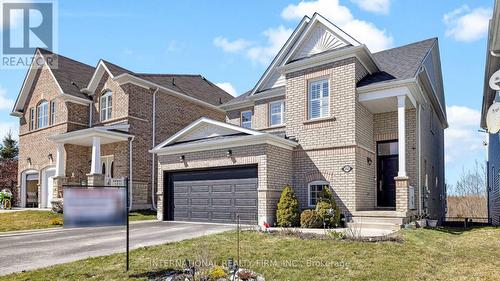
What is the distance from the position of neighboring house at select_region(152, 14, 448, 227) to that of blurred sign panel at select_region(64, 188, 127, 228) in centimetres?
729

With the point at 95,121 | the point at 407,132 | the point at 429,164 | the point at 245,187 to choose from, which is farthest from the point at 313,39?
the point at 95,121

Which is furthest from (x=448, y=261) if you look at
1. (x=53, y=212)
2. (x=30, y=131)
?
(x=30, y=131)

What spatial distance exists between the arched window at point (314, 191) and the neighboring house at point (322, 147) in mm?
41

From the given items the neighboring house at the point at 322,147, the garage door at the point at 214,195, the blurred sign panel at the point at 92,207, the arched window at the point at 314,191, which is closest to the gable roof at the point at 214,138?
the neighboring house at the point at 322,147

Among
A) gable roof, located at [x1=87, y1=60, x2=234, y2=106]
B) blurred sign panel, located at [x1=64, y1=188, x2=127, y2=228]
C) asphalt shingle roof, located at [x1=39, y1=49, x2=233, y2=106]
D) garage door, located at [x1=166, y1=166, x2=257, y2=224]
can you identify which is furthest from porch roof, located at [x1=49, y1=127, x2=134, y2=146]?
blurred sign panel, located at [x1=64, y1=188, x2=127, y2=228]

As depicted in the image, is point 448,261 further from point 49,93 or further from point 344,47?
point 49,93

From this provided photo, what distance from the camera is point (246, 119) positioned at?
20.3 m

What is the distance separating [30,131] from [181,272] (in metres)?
23.5

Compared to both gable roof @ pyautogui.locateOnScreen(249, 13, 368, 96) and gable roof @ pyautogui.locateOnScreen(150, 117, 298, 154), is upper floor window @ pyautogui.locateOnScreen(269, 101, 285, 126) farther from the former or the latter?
gable roof @ pyautogui.locateOnScreen(150, 117, 298, 154)

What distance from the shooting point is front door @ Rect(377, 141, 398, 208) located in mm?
15680

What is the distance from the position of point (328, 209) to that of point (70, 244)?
7880 mm

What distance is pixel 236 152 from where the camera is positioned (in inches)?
568

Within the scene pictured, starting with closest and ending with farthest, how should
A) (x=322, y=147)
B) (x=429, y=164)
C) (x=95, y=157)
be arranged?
(x=322, y=147), (x=429, y=164), (x=95, y=157)

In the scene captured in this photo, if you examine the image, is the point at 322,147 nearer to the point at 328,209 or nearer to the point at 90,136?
the point at 328,209
